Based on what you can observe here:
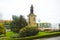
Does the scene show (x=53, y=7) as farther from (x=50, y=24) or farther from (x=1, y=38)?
(x=1, y=38)

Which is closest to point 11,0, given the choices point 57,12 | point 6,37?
point 6,37

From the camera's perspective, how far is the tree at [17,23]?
9.77 feet

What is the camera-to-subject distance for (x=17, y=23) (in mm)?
2986

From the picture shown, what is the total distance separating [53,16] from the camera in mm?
3068

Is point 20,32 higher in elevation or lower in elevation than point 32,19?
lower

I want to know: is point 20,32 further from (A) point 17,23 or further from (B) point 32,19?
(B) point 32,19

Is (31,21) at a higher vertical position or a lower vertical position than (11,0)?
lower

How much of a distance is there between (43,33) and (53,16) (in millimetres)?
359

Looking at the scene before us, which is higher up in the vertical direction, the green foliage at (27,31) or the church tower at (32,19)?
the church tower at (32,19)

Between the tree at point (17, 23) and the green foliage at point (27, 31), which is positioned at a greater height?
the tree at point (17, 23)

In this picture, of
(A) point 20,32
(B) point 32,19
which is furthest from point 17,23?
(B) point 32,19

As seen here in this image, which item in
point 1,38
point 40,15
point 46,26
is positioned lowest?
point 1,38

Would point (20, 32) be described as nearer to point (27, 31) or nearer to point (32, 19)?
point (27, 31)

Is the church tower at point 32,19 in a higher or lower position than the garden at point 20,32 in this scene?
higher
